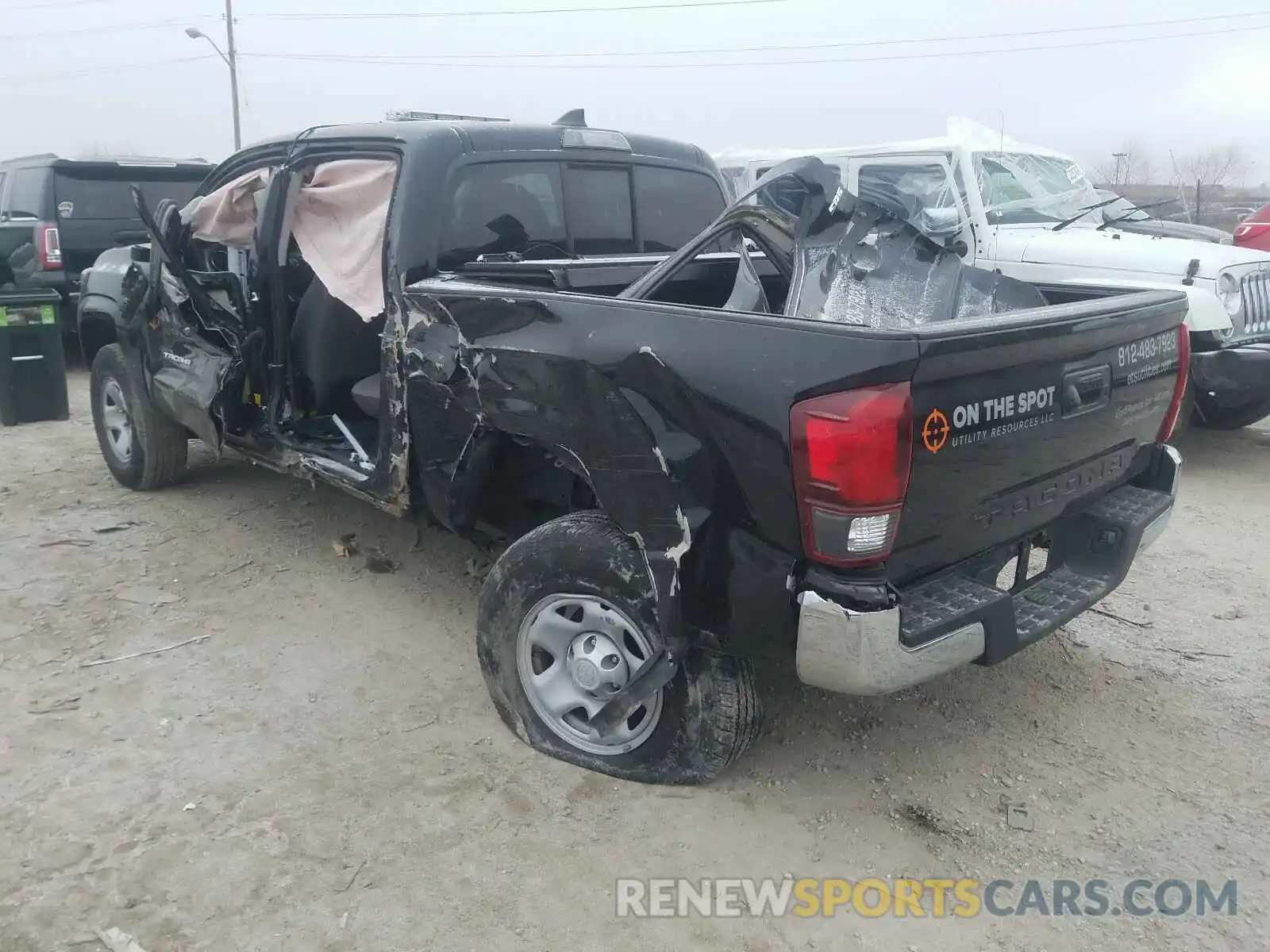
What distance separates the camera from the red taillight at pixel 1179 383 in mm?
3455

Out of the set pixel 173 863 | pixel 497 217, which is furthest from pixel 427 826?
pixel 497 217

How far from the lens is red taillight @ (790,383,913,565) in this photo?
236 centimetres

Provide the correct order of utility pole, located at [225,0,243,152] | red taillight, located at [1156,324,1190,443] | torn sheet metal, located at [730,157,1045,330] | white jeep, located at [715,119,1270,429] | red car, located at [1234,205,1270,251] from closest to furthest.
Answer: torn sheet metal, located at [730,157,1045,330]
red taillight, located at [1156,324,1190,443]
white jeep, located at [715,119,1270,429]
red car, located at [1234,205,1270,251]
utility pole, located at [225,0,243,152]

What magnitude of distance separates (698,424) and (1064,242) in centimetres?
564

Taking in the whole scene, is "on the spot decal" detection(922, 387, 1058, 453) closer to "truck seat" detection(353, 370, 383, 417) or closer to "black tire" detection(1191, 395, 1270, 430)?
"truck seat" detection(353, 370, 383, 417)

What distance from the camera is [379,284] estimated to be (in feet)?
12.7

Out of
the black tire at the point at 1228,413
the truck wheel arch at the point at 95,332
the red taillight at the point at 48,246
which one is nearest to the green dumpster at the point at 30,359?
the red taillight at the point at 48,246

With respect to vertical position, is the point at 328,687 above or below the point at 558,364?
below

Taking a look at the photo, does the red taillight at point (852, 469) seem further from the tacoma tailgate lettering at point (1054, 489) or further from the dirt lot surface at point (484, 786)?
the dirt lot surface at point (484, 786)

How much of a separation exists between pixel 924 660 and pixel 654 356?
41.3 inches

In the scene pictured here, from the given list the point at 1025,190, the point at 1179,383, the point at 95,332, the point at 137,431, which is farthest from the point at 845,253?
the point at 1025,190

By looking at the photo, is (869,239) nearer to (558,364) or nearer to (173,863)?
(558,364)

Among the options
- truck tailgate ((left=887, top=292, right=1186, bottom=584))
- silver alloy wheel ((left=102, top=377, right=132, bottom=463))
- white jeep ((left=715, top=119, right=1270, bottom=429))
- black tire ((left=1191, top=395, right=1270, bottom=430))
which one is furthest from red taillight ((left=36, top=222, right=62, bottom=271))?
black tire ((left=1191, top=395, right=1270, bottom=430))

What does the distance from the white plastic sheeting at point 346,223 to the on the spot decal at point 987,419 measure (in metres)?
2.16
